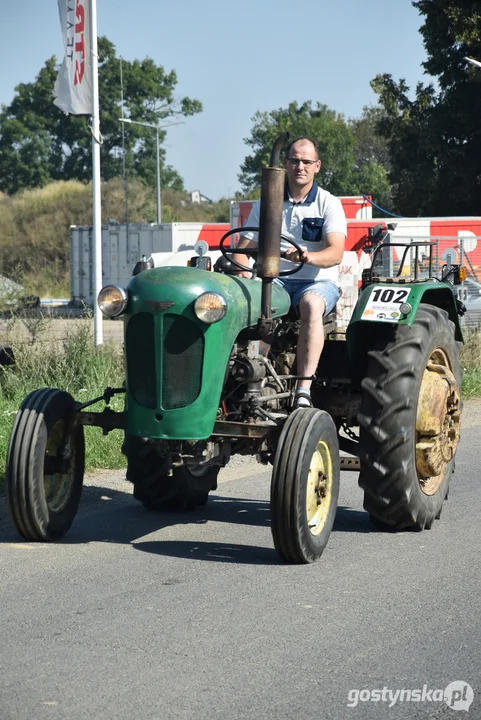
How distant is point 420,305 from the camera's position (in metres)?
7.04

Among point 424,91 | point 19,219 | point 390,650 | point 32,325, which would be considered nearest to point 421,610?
point 390,650

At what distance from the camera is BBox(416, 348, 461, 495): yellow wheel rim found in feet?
21.5

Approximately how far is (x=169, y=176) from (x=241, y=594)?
76080mm

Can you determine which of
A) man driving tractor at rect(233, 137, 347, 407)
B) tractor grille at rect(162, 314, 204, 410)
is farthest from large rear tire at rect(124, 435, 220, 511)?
man driving tractor at rect(233, 137, 347, 407)

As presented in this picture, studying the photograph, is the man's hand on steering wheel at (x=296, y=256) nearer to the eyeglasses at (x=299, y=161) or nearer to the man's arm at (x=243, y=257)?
the man's arm at (x=243, y=257)

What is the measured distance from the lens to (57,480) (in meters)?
6.21

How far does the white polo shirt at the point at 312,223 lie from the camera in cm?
684

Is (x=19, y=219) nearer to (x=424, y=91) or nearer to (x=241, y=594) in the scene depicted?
(x=424, y=91)

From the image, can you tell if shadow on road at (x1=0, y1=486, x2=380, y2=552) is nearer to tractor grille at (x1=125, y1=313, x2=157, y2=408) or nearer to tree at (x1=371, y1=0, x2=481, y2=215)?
tractor grille at (x1=125, y1=313, x2=157, y2=408)

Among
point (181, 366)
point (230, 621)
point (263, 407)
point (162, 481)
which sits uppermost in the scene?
point (181, 366)

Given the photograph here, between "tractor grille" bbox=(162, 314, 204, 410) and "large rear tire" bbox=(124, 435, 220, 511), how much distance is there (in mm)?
767
